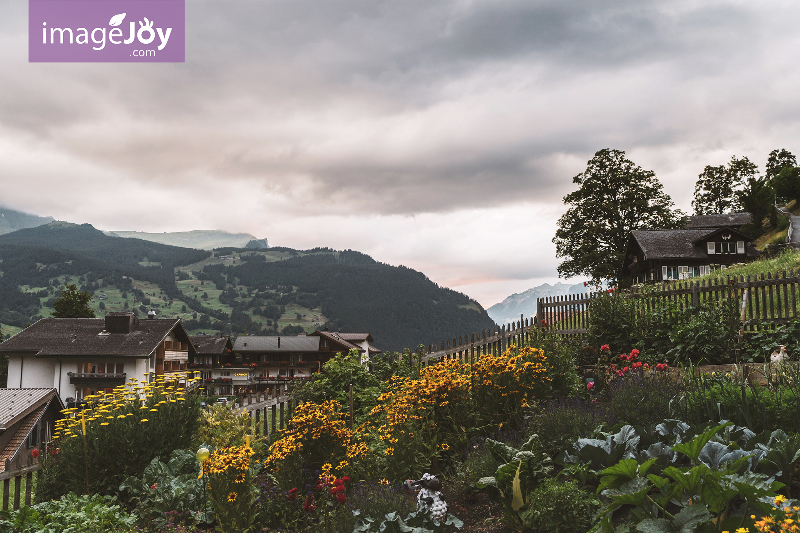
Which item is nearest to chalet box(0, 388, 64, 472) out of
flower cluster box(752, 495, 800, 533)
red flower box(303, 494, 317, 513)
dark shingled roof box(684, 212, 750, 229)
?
red flower box(303, 494, 317, 513)

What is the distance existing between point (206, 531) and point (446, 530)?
8.12 feet

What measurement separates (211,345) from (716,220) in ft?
219

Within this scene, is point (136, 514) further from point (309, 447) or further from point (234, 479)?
point (309, 447)

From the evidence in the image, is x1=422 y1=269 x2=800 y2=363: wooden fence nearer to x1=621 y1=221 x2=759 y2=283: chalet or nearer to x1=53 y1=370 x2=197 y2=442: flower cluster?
x1=53 y1=370 x2=197 y2=442: flower cluster

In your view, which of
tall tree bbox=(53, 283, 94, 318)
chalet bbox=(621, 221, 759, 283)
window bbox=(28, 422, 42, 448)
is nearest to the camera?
window bbox=(28, 422, 42, 448)

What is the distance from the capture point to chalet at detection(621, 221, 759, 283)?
3734cm

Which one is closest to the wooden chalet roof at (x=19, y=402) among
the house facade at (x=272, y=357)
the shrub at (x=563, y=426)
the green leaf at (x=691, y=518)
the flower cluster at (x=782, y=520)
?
the shrub at (x=563, y=426)

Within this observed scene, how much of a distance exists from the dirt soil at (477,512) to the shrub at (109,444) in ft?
11.8

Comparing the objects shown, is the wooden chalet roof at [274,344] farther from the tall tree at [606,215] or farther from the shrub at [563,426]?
the shrub at [563,426]

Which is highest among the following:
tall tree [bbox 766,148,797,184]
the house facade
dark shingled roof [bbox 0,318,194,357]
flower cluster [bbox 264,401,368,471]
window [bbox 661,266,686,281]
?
tall tree [bbox 766,148,797,184]

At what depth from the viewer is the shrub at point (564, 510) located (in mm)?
3889

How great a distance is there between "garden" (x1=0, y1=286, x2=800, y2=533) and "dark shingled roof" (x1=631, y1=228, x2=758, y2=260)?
31801mm

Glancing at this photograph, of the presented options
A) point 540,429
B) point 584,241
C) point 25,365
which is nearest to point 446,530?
point 540,429

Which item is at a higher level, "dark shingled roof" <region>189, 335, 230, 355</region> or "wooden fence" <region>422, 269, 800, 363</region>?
"wooden fence" <region>422, 269, 800, 363</region>
